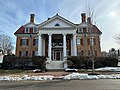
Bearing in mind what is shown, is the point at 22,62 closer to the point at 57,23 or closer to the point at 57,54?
the point at 57,54

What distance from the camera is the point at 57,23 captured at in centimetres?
3600

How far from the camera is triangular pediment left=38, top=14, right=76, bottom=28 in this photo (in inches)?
1389

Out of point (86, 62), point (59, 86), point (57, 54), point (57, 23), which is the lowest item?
point (59, 86)

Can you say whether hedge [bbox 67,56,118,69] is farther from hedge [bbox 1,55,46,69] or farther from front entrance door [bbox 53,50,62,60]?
front entrance door [bbox 53,50,62,60]

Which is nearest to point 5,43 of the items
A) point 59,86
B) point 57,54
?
point 57,54

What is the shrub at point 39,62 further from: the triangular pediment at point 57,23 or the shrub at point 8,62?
the triangular pediment at point 57,23

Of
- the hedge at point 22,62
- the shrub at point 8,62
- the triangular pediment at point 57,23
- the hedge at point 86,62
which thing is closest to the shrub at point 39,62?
the hedge at point 22,62

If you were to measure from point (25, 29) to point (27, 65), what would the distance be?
1442 cm

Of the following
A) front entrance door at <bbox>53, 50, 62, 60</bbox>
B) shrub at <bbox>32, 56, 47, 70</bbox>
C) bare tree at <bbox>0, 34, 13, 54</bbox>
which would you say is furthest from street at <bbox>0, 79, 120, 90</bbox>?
bare tree at <bbox>0, 34, 13, 54</bbox>

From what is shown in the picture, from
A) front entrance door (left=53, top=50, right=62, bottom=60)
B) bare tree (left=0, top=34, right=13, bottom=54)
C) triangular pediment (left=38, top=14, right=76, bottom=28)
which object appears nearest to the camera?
triangular pediment (left=38, top=14, right=76, bottom=28)

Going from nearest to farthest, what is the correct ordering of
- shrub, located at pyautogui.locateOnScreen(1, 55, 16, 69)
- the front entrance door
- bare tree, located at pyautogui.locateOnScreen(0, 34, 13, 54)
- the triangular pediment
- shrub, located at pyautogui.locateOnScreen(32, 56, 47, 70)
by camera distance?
shrub, located at pyautogui.locateOnScreen(32, 56, 47, 70) → shrub, located at pyautogui.locateOnScreen(1, 55, 16, 69) → the triangular pediment → the front entrance door → bare tree, located at pyautogui.locateOnScreen(0, 34, 13, 54)

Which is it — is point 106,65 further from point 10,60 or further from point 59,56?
point 10,60

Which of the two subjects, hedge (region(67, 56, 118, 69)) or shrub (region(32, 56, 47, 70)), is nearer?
shrub (region(32, 56, 47, 70))

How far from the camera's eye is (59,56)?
39.2 m
